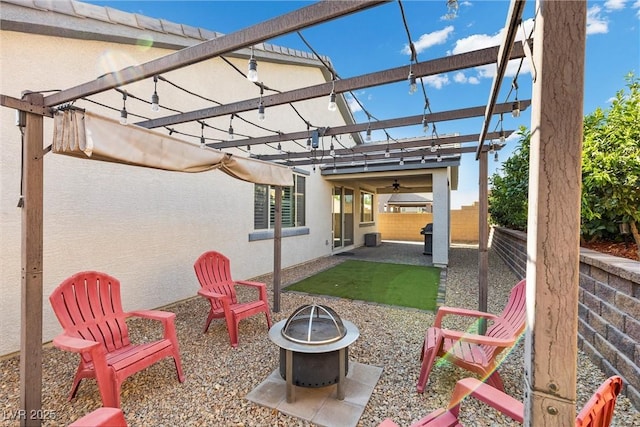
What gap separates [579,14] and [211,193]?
584cm

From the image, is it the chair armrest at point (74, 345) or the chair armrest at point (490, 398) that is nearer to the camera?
the chair armrest at point (490, 398)

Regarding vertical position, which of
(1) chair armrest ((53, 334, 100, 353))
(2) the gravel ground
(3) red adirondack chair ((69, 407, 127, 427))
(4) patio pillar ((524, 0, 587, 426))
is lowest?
(2) the gravel ground

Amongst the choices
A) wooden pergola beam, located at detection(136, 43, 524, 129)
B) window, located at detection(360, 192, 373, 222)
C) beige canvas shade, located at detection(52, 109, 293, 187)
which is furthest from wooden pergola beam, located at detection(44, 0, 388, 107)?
window, located at detection(360, 192, 373, 222)

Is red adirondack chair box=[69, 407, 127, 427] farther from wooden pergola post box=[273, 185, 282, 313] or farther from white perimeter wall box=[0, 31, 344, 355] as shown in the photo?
wooden pergola post box=[273, 185, 282, 313]

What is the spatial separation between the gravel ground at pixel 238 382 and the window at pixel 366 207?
9.92 m

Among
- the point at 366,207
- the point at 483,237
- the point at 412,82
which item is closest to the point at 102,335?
the point at 412,82

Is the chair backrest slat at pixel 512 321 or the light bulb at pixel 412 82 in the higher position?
the light bulb at pixel 412 82

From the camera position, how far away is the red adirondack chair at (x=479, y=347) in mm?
2484

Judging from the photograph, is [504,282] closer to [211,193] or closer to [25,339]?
[211,193]

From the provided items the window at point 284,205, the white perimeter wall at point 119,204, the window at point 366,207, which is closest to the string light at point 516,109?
the white perimeter wall at point 119,204

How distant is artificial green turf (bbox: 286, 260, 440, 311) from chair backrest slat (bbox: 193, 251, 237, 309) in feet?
6.79

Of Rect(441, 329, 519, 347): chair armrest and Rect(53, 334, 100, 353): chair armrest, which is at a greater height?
Rect(53, 334, 100, 353): chair armrest

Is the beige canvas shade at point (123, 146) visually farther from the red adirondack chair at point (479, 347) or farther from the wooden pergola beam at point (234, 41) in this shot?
the red adirondack chair at point (479, 347)

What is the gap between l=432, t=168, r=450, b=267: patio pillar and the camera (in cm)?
856
